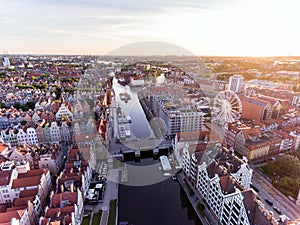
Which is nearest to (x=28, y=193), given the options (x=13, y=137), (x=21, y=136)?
(x=21, y=136)

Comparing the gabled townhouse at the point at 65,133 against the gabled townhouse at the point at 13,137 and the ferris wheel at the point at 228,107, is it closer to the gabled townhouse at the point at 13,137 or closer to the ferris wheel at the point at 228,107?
the gabled townhouse at the point at 13,137

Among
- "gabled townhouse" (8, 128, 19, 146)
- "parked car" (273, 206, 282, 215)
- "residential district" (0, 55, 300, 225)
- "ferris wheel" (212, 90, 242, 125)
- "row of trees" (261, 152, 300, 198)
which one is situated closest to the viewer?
"residential district" (0, 55, 300, 225)

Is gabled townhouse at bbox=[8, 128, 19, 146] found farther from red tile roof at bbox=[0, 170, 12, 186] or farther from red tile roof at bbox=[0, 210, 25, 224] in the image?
red tile roof at bbox=[0, 210, 25, 224]

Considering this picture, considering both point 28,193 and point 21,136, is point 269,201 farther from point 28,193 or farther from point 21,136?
point 21,136

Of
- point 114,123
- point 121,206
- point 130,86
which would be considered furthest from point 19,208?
point 130,86

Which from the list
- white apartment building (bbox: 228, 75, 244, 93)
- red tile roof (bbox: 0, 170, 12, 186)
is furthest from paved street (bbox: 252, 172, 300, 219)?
white apartment building (bbox: 228, 75, 244, 93)

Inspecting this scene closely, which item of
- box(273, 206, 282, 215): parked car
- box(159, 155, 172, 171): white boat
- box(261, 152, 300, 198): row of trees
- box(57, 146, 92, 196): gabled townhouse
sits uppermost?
box(57, 146, 92, 196): gabled townhouse

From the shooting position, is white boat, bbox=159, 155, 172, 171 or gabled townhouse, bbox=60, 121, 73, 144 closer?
white boat, bbox=159, 155, 172, 171
